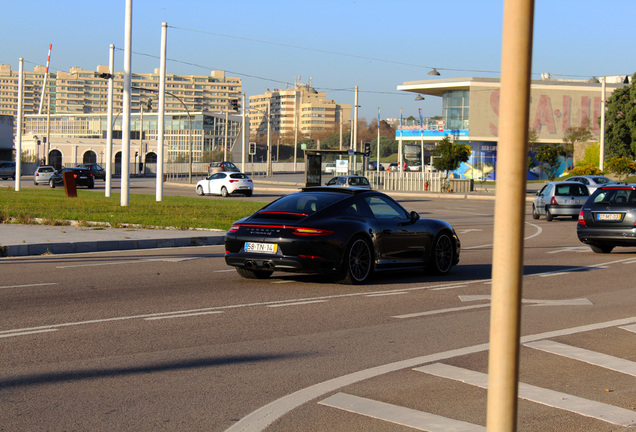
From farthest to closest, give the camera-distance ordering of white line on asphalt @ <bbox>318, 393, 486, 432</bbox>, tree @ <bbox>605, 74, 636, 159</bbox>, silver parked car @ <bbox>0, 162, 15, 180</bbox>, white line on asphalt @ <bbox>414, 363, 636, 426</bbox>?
silver parked car @ <bbox>0, 162, 15, 180</bbox> → tree @ <bbox>605, 74, 636, 159</bbox> → white line on asphalt @ <bbox>414, 363, 636, 426</bbox> → white line on asphalt @ <bbox>318, 393, 486, 432</bbox>

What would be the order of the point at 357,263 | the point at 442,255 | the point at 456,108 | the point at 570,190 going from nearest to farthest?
the point at 357,263 → the point at 442,255 → the point at 570,190 → the point at 456,108

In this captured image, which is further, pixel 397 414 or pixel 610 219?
pixel 610 219

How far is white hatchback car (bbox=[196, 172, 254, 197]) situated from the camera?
4719 cm

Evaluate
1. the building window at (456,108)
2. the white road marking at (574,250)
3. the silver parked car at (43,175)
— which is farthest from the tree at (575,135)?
the white road marking at (574,250)

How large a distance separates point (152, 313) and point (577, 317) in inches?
199

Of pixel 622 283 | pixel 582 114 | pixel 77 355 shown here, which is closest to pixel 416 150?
pixel 582 114

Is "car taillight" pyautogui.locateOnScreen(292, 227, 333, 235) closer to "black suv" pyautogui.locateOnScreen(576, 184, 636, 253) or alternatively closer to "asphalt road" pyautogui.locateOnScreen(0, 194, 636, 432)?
"asphalt road" pyautogui.locateOnScreen(0, 194, 636, 432)

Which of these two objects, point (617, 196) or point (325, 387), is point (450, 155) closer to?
point (617, 196)

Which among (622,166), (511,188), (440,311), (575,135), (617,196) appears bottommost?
(440,311)

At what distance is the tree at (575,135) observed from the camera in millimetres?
79719

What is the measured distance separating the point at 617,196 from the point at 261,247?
998 centimetres

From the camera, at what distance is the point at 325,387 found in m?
6.16

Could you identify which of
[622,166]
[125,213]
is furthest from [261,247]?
[622,166]

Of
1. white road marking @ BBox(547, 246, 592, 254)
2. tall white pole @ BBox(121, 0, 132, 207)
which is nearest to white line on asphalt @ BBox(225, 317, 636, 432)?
white road marking @ BBox(547, 246, 592, 254)
